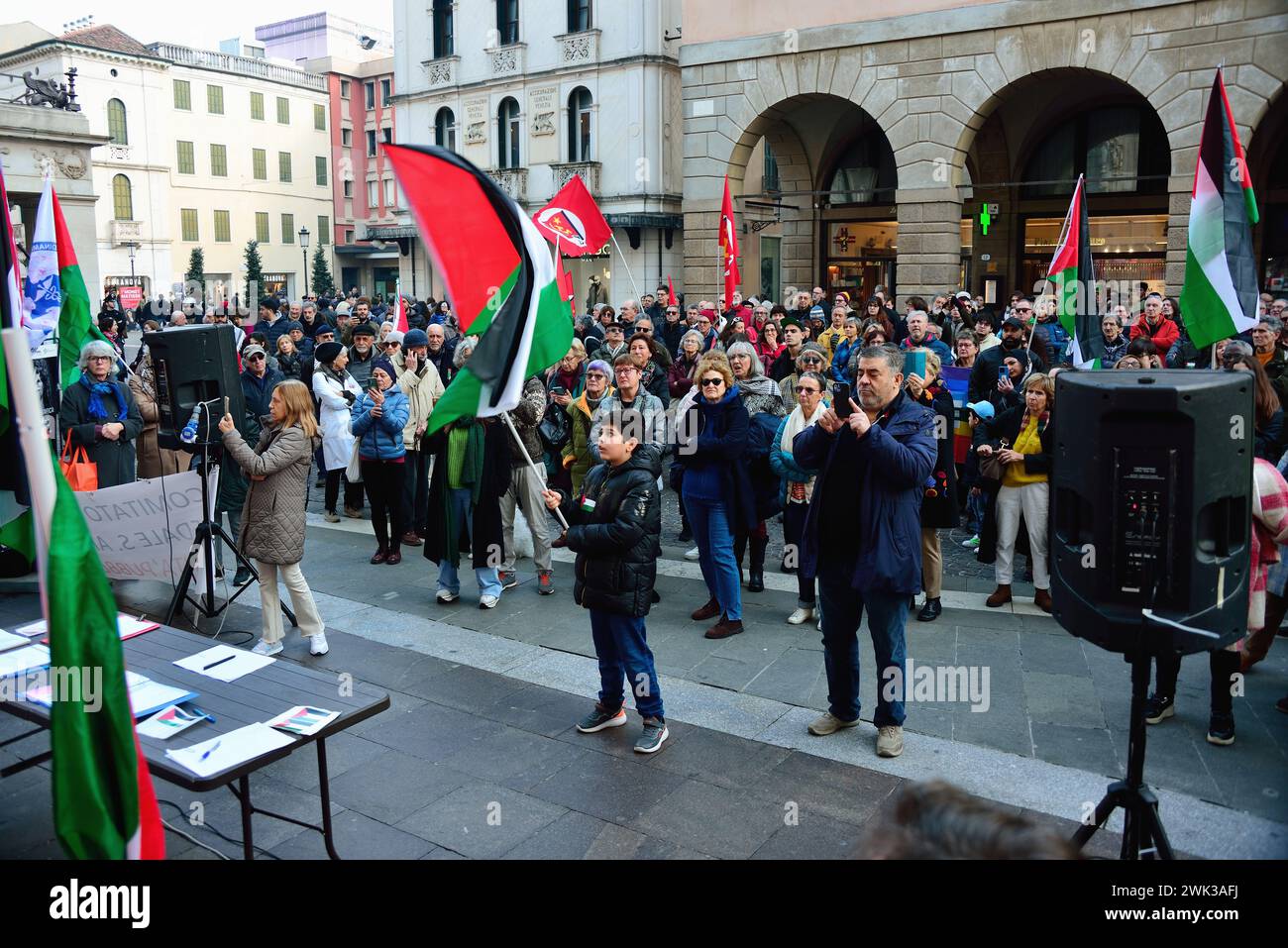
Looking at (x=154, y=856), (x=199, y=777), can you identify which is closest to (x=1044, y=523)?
(x=199, y=777)

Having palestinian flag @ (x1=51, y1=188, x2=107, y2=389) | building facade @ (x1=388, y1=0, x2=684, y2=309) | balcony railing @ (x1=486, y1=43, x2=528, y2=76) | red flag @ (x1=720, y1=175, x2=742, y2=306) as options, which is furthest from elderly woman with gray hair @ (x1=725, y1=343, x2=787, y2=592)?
balcony railing @ (x1=486, y1=43, x2=528, y2=76)

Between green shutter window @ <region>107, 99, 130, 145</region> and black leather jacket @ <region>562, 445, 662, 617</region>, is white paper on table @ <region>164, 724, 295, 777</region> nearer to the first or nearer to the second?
black leather jacket @ <region>562, 445, 662, 617</region>

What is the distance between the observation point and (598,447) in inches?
228

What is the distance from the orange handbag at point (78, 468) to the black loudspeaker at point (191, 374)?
3.99 feet

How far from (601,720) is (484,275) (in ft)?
8.50

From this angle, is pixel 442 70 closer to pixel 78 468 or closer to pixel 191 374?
pixel 78 468

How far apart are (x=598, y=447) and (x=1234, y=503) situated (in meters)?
3.12

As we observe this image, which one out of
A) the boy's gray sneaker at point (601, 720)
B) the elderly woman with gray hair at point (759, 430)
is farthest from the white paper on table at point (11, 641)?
the elderly woman with gray hair at point (759, 430)

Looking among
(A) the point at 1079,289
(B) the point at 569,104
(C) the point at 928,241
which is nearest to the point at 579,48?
(B) the point at 569,104

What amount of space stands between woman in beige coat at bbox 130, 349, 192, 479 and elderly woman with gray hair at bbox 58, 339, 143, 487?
1.34 ft

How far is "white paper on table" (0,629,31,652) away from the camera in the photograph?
5.22m

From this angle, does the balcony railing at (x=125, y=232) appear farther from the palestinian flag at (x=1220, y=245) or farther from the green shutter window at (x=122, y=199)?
the palestinian flag at (x=1220, y=245)

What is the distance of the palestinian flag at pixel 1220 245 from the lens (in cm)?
688
